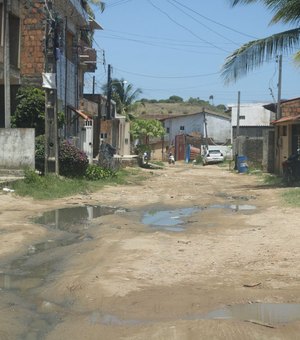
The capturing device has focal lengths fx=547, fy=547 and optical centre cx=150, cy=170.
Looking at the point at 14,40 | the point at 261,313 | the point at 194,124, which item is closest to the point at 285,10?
the point at 14,40

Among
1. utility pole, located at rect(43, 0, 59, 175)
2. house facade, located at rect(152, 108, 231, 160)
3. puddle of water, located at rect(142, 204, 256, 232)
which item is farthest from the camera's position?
house facade, located at rect(152, 108, 231, 160)

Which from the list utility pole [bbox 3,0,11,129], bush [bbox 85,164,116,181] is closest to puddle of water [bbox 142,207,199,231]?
bush [bbox 85,164,116,181]

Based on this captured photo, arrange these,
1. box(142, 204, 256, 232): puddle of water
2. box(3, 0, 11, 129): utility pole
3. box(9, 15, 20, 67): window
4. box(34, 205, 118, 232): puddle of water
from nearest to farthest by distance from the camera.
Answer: box(34, 205, 118, 232): puddle of water < box(142, 204, 256, 232): puddle of water < box(3, 0, 11, 129): utility pole < box(9, 15, 20, 67): window

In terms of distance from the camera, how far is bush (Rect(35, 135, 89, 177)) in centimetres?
2027

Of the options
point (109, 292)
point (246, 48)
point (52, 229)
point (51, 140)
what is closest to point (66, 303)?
point (109, 292)

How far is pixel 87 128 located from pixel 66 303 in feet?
83.5

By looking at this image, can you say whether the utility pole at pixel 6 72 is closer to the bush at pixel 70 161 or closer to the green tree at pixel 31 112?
the green tree at pixel 31 112

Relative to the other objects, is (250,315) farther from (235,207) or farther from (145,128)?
(145,128)

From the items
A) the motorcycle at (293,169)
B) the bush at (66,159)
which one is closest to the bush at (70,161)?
the bush at (66,159)

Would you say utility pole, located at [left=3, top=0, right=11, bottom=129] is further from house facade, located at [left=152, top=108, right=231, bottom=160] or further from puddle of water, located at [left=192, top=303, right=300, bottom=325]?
house facade, located at [left=152, top=108, right=231, bottom=160]

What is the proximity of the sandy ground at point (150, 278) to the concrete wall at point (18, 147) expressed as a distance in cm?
618

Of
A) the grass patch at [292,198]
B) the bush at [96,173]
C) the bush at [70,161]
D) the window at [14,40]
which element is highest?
the window at [14,40]

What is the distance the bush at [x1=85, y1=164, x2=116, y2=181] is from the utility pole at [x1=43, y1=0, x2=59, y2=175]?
8.53 feet

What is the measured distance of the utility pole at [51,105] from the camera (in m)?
19.4
